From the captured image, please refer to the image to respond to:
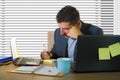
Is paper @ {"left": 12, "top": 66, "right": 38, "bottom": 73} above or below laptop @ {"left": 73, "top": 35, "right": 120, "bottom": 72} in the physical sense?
below

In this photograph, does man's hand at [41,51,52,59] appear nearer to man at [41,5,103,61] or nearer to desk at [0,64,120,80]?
man at [41,5,103,61]

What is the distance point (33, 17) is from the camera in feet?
9.89

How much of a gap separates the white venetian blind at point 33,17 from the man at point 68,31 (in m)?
0.74

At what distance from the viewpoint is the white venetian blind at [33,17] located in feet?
9.89

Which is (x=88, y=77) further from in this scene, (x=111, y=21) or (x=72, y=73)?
(x=111, y=21)

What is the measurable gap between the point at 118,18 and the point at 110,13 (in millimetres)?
128

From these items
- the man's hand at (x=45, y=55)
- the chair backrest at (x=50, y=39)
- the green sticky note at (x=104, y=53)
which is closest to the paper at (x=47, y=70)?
the green sticky note at (x=104, y=53)

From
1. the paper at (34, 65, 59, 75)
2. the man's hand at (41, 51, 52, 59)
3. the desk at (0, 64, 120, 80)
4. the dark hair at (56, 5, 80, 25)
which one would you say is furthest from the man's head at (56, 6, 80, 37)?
the desk at (0, 64, 120, 80)

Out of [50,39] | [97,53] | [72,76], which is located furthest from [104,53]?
[50,39]

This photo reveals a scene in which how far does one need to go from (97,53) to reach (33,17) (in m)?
1.70

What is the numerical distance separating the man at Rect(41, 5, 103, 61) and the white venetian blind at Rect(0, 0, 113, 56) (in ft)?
2.42

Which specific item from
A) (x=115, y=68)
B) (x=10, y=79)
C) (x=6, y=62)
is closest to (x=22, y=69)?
(x=10, y=79)

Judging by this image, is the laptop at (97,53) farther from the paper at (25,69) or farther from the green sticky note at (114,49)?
the paper at (25,69)

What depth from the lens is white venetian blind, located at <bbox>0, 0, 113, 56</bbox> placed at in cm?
302
